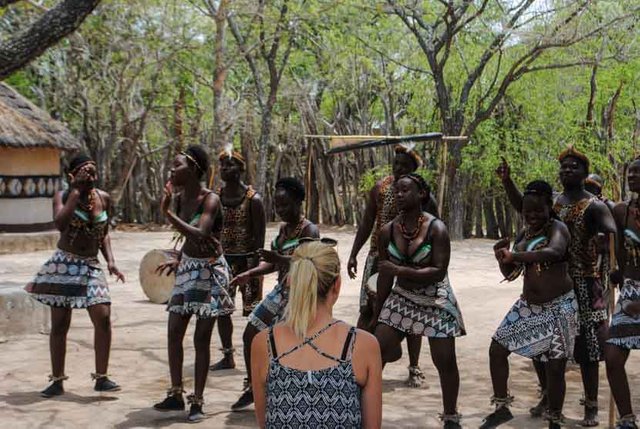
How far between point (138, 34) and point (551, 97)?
8.85 metres

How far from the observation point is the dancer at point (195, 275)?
610 centimetres

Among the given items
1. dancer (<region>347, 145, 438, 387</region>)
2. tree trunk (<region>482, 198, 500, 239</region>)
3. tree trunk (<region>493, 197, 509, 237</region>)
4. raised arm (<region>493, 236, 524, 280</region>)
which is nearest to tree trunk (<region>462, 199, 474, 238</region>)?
tree trunk (<region>482, 198, 500, 239</region>)

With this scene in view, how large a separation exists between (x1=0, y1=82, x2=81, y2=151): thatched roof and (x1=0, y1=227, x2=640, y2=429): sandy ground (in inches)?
297

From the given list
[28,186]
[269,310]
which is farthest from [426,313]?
[28,186]

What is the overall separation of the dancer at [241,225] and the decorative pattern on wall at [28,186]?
12463mm

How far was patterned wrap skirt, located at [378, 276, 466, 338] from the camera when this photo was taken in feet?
18.3

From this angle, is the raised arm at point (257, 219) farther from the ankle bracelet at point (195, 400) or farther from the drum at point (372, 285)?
the ankle bracelet at point (195, 400)

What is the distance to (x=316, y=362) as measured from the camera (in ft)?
10.7

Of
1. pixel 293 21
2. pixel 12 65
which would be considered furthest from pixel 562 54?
pixel 12 65

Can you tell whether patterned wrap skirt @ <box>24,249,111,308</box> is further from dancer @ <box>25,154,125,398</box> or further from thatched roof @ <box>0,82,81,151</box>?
thatched roof @ <box>0,82,81,151</box>

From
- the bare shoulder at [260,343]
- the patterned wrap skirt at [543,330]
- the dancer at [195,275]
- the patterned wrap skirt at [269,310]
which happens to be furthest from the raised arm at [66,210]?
the bare shoulder at [260,343]

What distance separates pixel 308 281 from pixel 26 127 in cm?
1605

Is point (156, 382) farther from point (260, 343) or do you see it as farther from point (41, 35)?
point (260, 343)

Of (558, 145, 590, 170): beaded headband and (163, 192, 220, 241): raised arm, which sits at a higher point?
(558, 145, 590, 170): beaded headband
